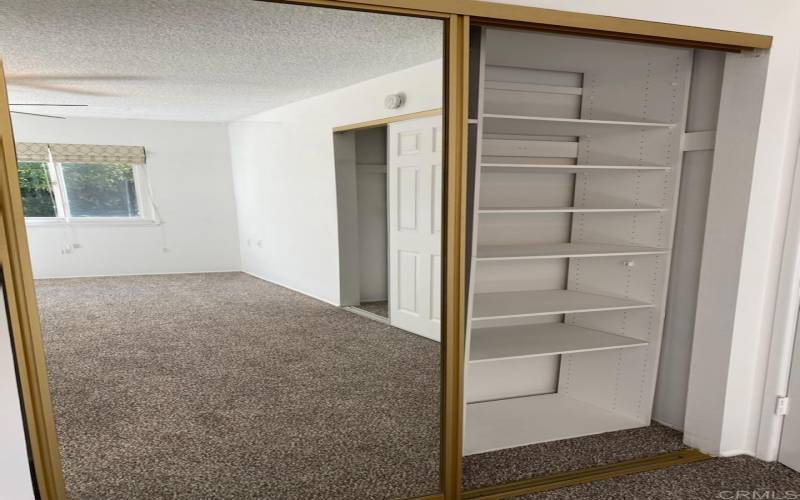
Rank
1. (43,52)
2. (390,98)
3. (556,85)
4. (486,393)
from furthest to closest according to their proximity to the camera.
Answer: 1. (390,98)
2. (43,52)
3. (486,393)
4. (556,85)

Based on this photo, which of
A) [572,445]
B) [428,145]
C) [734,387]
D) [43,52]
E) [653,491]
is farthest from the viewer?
[428,145]

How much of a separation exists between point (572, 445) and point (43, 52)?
428cm

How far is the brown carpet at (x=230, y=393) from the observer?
2050 millimetres

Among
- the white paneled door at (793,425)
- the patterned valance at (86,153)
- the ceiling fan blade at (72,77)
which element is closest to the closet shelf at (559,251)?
the white paneled door at (793,425)

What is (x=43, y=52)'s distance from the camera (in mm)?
2975

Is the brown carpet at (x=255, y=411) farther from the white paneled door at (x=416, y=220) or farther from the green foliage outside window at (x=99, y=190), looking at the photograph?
the green foliage outside window at (x=99, y=190)

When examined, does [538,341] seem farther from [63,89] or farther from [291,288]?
[63,89]

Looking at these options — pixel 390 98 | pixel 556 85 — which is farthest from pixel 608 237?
pixel 390 98

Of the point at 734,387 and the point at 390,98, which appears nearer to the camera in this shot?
the point at 734,387

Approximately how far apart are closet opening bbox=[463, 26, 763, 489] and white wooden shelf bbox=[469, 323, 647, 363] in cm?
2

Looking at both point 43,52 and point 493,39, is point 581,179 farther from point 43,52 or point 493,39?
point 43,52

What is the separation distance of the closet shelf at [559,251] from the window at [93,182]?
2.71m

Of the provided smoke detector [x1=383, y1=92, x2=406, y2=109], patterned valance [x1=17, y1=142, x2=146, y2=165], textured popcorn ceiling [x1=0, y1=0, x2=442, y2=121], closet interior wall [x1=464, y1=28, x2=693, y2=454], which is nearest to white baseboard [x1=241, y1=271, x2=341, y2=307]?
patterned valance [x1=17, y1=142, x2=146, y2=165]

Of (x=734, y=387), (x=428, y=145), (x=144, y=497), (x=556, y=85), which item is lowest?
(x=144, y=497)
